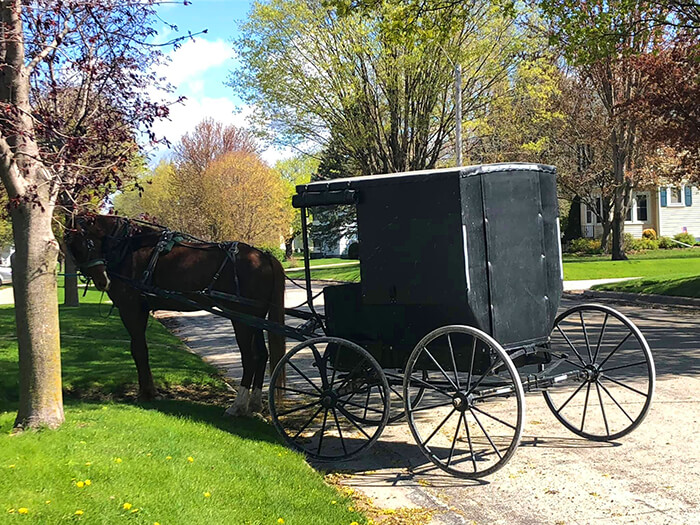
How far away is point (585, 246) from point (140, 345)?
4203cm

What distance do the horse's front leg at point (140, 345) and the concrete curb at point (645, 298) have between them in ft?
49.1

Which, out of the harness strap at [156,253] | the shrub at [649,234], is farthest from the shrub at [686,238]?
the harness strap at [156,253]

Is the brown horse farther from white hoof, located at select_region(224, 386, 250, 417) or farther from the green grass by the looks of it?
the green grass

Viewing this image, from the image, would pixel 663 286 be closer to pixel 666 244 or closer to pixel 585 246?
pixel 585 246

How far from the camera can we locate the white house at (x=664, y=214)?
49.4 meters

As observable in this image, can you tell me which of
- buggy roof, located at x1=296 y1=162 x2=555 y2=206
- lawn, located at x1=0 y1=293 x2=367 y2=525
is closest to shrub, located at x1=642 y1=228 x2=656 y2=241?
buggy roof, located at x1=296 y1=162 x2=555 y2=206

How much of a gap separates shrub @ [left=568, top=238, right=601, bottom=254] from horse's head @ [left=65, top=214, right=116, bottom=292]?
136 ft

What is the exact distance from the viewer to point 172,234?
8156 millimetres

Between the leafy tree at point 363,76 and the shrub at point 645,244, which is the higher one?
the leafy tree at point 363,76

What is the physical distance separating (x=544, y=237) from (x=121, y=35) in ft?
14.6

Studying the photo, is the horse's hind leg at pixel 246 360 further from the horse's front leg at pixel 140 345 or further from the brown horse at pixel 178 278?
the horse's front leg at pixel 140 345

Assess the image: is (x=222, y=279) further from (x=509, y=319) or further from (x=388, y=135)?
(x=388, y=135)

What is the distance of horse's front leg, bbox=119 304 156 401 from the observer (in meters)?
7.98

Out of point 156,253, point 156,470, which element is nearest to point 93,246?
point 156,253
